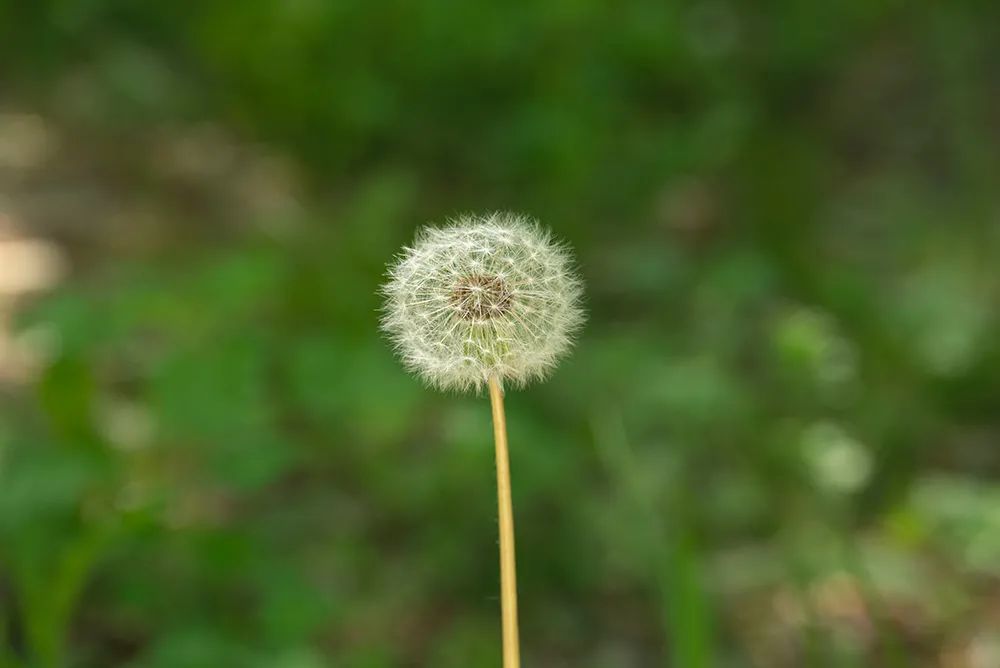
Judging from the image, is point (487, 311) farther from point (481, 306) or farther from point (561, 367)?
point (561, 367)

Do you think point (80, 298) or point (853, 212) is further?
point (853, 212)

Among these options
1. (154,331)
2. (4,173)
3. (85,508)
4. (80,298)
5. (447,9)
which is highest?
(4,173)

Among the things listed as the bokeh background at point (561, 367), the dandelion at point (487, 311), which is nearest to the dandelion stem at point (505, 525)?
the dandelion at point (487, 311)

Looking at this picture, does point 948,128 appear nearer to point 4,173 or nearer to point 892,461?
point 892,461

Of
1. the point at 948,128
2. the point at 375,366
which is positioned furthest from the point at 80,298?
the point at 948,128

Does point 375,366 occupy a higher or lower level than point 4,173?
lower

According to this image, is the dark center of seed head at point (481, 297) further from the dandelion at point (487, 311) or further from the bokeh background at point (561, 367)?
the bokeh background at point (561, 367)
